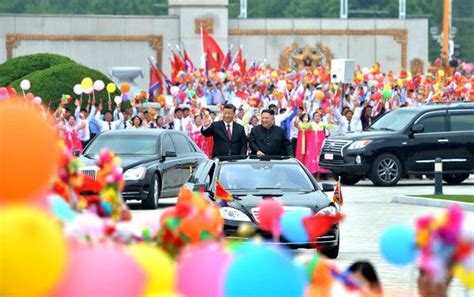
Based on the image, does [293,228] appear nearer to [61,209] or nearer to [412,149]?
[61,209]

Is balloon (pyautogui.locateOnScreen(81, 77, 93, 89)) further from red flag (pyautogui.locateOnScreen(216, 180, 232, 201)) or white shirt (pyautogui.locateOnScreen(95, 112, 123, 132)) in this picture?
red flag (pyautogui.locateOnScreen(216, 180, 232, 201))

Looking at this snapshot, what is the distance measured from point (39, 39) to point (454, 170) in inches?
1025

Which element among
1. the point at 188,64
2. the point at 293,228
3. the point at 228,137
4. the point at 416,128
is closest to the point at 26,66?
the point at 188,64

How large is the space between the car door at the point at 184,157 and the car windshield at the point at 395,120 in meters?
7.23

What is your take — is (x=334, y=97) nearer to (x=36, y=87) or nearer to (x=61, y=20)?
(x=36, y=87)

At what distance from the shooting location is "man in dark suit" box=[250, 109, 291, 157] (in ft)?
69.1

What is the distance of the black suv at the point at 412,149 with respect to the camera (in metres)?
30.4

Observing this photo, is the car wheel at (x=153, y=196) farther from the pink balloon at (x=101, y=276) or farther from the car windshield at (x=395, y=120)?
the pink balloon at (x=101, y=276)

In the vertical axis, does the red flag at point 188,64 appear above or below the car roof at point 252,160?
above

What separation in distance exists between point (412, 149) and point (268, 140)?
9.83 meters

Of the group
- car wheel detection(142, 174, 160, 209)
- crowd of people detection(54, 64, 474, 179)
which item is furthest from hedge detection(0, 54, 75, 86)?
car wheel detection(142, 174, 160, 209)

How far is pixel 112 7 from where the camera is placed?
233ft

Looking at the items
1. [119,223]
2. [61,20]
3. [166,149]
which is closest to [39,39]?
[61,20]

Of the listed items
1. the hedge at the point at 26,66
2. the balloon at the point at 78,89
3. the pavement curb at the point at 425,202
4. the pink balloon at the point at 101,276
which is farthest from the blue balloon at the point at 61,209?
the hedge at the point at 26,66
